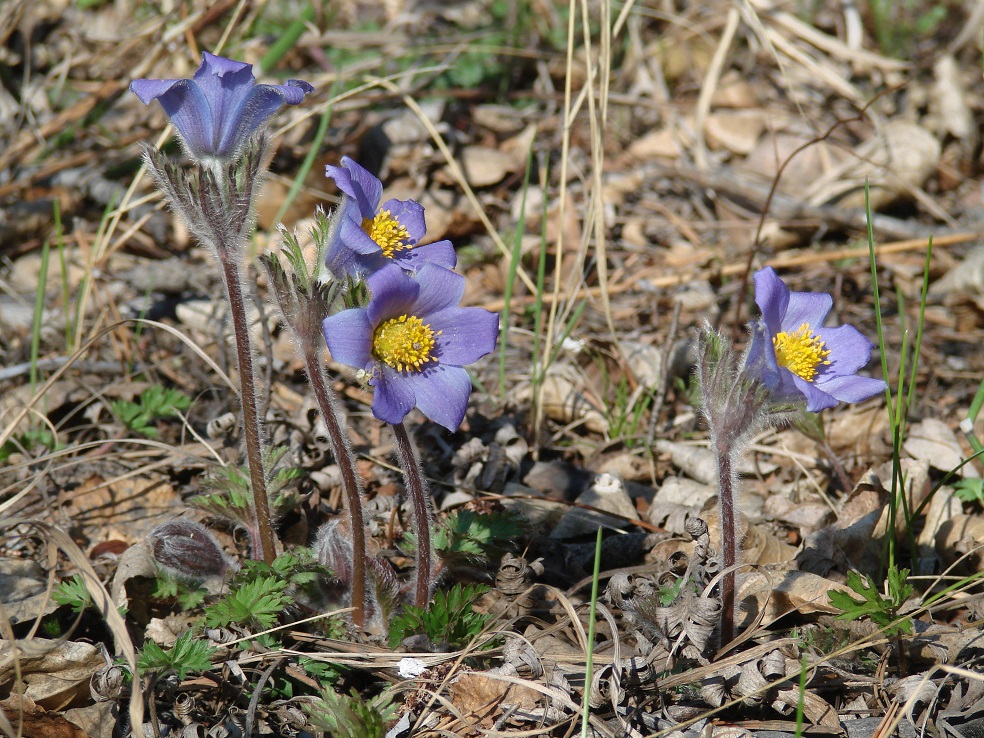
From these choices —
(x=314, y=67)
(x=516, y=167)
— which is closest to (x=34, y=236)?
(x=314, y=67)

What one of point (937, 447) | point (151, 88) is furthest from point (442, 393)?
point (937, 447)

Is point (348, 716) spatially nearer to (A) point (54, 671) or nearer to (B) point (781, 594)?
(A) point (54, 671)

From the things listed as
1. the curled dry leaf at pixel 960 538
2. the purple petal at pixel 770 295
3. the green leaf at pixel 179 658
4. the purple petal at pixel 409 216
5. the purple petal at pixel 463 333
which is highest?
the purple petal at pixel 409 216

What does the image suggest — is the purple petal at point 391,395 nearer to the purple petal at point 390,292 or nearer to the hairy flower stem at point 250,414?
the purple petal at point 390,292

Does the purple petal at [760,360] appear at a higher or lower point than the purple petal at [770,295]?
lower

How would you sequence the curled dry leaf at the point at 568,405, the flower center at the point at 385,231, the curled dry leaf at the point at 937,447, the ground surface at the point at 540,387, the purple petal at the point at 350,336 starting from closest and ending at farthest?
the purple petal at the point at 350,336 < the flower center at the point at 385,231 < the ground surface at the point at 540,387 < the curled dry leaf at the point at 937,447 < the curled dry leaf at the point at 568,405

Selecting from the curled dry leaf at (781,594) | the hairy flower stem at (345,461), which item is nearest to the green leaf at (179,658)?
the hairy flower stem at (345,461)

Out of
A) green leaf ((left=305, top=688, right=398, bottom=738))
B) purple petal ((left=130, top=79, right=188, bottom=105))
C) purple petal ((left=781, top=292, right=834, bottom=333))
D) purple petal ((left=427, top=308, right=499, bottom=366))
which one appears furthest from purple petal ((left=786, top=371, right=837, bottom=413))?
purple petal ((left=130, top=79, right=188, bottom=105))

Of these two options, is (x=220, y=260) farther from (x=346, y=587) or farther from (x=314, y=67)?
(x=314, y=67)
